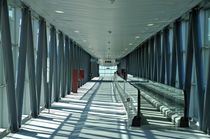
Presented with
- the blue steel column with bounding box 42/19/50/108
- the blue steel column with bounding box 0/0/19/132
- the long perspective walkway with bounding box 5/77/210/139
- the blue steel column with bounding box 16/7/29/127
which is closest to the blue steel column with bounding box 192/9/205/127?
the long perspective walkway with bounding box 5/77/210/139

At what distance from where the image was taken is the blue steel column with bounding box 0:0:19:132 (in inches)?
362

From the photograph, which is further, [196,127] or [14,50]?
[14,50]

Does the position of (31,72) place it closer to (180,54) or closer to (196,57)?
(196,57)

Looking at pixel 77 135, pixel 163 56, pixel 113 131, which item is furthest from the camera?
pixel 163 56

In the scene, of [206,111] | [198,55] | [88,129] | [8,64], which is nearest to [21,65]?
[8,64]

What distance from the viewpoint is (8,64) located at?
9648 millimetres

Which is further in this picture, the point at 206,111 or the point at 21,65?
the point at 21,65

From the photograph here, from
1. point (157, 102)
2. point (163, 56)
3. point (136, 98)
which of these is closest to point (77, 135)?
point (136, 98)

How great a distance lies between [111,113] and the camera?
14.3 meters

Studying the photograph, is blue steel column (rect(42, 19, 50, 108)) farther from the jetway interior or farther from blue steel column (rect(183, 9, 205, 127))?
blue steel column (rect(183, 9, 205, 127))

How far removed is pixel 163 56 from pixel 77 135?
11362 mm

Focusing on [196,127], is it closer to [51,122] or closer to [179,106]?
[179,106]

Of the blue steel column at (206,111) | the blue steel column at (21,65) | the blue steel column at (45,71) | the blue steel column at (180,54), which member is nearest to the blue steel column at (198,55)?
the blue steel column at (206,111)

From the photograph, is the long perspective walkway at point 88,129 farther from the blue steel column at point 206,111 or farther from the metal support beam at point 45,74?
the metal support beam at point 45,74
